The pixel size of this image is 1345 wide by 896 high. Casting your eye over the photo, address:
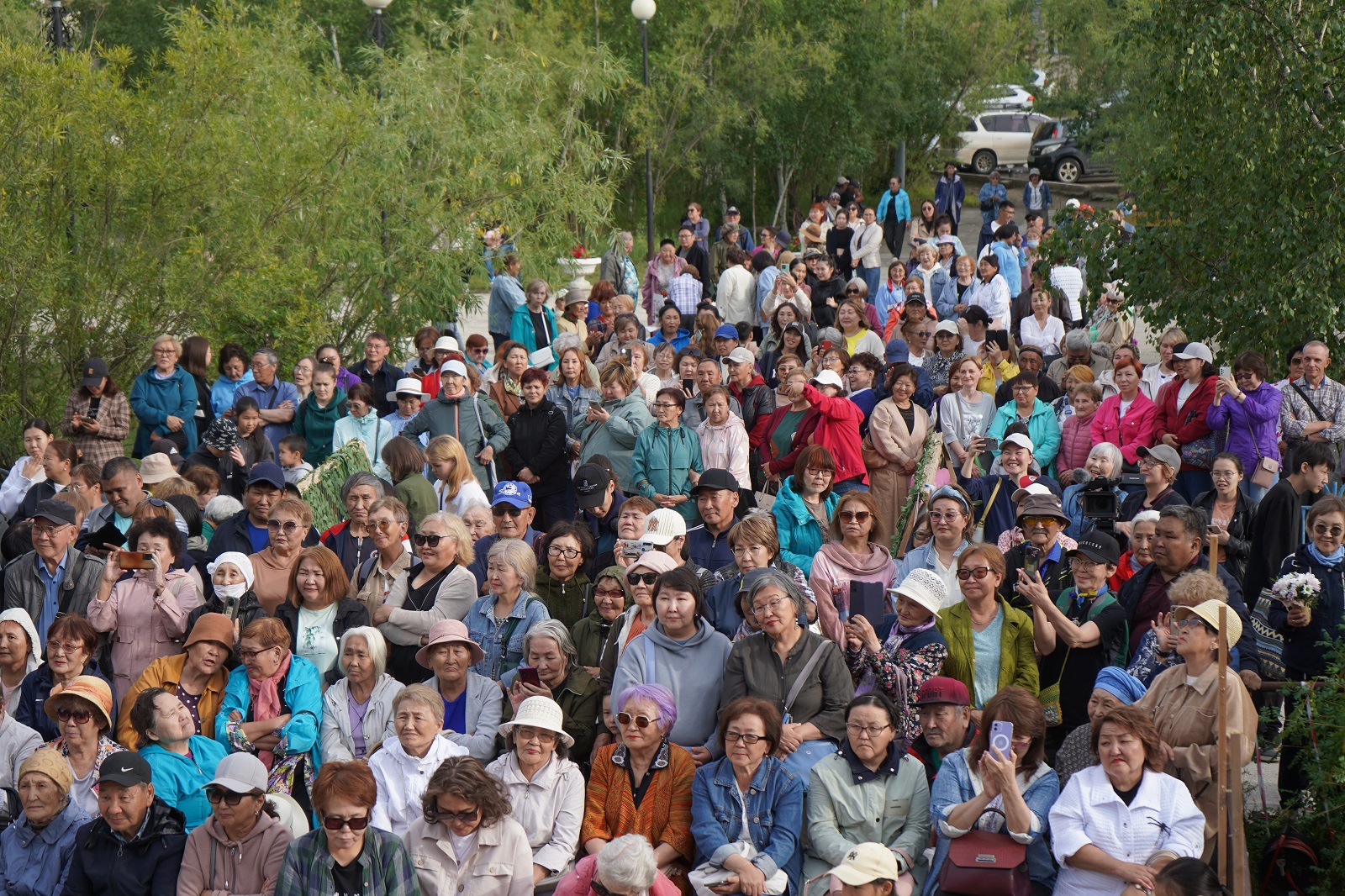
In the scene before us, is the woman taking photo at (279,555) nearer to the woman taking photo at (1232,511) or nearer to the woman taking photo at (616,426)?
the woman taking photo at (616,426)

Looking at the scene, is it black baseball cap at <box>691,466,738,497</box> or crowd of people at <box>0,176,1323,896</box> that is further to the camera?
black baseball cap at <box>691,466,738,497</box>

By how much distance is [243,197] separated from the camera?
1535 centimetres

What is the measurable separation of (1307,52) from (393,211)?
9691 millimetres

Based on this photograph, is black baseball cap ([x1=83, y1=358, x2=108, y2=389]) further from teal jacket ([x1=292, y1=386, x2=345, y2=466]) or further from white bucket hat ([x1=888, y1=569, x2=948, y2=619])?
white bucket hat ([x1=888, y1=569, x2=948, y2=619])

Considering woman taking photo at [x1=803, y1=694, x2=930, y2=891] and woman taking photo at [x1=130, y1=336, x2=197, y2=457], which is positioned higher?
woman taking photo at [x1=130, y1=336, x2=197, y2=457]

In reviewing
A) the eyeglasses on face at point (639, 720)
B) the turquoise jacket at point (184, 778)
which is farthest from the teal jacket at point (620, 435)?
the turquoise jacket at point (184, 778)

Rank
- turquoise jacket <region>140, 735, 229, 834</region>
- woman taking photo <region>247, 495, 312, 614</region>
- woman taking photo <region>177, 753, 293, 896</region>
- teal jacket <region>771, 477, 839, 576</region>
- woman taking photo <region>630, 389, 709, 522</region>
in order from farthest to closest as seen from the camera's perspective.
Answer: woman taking photo <region>630, 389, 709, 522</region> → teal jacket <region>771, 477, 839, 576</region> → woman taking photo <region>247, 495, 312, 614</region> → turquoise jacket <region>140, 735, 229, 834</region> → woman taking photo <region>177, 753, 293, 896</region>

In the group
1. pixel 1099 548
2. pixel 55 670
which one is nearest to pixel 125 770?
pixel 55 670

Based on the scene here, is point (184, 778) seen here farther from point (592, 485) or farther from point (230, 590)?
point (592, 485)

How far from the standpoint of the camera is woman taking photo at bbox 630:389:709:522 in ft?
35.4

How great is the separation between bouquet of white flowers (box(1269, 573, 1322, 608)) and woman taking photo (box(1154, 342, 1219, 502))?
2.77m

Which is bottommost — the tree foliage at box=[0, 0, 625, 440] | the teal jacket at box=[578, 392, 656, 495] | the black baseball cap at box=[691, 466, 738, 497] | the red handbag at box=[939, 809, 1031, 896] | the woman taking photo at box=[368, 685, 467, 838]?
the red handbag at box=[939, 809, 1031, 896]

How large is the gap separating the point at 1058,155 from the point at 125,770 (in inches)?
1150

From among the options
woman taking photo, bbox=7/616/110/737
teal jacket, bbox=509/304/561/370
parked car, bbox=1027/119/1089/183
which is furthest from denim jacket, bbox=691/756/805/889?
parked car, bbox=1027/119/1089/183
